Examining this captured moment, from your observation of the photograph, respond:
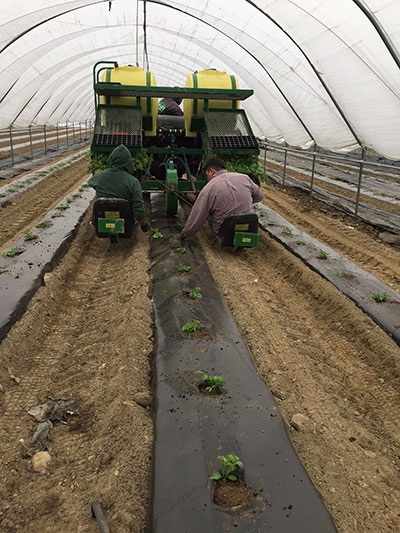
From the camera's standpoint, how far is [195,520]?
187cm

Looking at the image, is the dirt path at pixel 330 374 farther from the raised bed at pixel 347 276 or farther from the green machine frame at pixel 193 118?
the green machine frame at pixel 193 118

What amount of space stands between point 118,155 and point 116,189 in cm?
47

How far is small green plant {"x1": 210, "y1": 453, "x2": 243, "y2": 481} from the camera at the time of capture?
209cm

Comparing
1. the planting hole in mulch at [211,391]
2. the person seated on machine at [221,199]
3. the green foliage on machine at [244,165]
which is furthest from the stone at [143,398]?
the green foliage on machine at [244,165]

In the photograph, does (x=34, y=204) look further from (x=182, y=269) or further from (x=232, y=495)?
(x=232, y=495)

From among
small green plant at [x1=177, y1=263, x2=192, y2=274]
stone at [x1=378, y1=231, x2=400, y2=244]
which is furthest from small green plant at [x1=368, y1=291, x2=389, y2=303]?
stone at [x1=378, y1=231, x2=400, y2=244]

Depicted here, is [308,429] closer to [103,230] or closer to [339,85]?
[103,230]

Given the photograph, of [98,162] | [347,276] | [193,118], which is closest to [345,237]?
[347,276]

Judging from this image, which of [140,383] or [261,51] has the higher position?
[261,51]

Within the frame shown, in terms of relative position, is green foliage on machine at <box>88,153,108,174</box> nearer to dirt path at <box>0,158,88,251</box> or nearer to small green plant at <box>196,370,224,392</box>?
dirt path at <box>0,158,88,251</box>

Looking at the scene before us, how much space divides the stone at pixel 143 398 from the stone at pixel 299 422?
0.96 meters

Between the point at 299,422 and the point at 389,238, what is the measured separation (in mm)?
5303

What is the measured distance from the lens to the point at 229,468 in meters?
2.12

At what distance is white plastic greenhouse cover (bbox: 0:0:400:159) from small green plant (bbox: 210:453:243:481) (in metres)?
6.72
